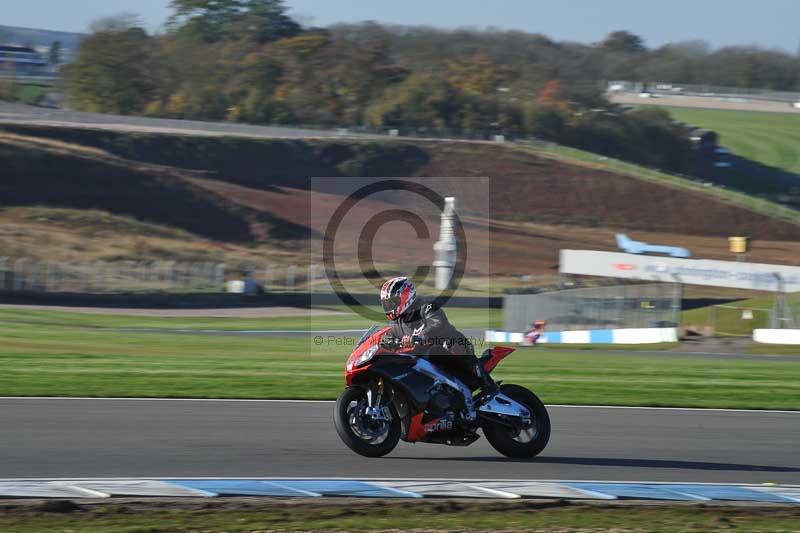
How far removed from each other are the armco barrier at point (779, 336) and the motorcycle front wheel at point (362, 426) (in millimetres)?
27428

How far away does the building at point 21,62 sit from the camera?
4385 inches

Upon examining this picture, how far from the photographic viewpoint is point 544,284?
2318 inches

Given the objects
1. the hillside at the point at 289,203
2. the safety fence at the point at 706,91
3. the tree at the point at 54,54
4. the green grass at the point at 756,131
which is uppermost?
the tree at the point at 54,54

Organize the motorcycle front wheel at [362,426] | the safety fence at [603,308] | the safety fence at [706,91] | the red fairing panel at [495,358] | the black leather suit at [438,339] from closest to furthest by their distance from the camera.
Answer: the motorcycle front wheel at [362,426], the black leather suit at [438,339], the red fairing panel at [495,358], the safety fence at [603,308], the safety fence at [706,91]

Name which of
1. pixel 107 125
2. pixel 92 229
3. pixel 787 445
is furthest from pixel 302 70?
pixel 787 445

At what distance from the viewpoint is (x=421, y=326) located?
10000 mm

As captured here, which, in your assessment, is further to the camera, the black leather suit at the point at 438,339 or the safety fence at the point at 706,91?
the safety fence at the point at 706,91

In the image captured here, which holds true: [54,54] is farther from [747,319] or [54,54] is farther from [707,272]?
[747,319]

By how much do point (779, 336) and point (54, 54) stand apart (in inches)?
4361

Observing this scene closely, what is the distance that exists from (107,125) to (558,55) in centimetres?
7489

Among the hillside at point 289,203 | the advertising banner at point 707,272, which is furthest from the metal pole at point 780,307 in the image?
the hillside at point 289,203

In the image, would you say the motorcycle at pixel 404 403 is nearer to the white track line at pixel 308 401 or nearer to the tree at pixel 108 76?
the white track line at pixel 308 401

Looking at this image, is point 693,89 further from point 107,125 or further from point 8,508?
point 8,508

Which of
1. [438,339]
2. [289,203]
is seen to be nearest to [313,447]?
[438,339]
